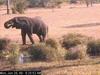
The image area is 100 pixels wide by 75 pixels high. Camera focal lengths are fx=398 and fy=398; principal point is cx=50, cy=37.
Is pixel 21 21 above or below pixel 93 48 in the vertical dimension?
above

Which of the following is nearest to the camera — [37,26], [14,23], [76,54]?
[76,54]

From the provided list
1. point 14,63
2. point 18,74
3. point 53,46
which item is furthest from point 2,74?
point 53,46

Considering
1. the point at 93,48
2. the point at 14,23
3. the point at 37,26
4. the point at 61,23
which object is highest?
the point at 14,23

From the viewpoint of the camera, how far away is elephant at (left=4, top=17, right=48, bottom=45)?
19.2 m

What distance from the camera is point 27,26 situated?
1956cm

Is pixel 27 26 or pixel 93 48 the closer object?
pixel 93 48

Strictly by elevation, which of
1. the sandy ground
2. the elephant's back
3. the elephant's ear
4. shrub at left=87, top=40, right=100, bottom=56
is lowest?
the sandy ground

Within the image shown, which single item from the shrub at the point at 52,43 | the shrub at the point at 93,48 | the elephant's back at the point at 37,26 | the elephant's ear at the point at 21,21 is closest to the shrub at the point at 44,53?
the shrub at the point at 52,43

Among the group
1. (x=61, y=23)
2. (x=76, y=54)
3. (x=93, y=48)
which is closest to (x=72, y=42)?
(x=93, y=48)

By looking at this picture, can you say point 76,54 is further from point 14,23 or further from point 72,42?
point 14,23

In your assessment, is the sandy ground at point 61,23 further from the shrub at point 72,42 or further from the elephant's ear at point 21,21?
the shrub at point 72,42

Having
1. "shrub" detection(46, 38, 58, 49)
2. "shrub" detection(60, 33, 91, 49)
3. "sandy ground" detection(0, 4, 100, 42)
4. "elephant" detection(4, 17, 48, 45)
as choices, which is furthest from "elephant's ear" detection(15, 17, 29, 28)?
"sandy ground" detection(0, 4, 100, 42)

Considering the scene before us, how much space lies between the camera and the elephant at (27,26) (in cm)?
1922

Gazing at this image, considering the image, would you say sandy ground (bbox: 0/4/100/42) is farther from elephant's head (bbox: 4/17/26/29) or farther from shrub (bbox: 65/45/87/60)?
shrub (bbox: 65/45/87/60)
